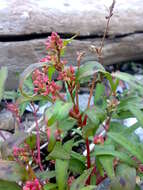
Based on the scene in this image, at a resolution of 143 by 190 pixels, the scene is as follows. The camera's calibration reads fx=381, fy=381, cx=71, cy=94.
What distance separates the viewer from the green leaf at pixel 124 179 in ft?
3.67

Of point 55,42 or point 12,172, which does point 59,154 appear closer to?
point 12,172

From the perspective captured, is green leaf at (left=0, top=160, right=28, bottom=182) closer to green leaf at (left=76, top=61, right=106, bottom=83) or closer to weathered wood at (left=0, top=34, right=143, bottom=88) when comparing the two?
green leaf at (left=76, top=61, right=106, bottom=83)

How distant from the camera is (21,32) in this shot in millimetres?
2352

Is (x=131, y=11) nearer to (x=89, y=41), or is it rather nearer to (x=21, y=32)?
(x=89, y=41)

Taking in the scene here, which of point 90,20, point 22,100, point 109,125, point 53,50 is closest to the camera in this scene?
point 53,50

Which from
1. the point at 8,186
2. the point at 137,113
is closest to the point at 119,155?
the point at 137,113

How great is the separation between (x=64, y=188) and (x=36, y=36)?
4.57 ft

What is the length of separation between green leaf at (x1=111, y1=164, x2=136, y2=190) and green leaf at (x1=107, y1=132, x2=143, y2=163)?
48 millimetres

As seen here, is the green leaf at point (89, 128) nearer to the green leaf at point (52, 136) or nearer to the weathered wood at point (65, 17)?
the green leaf at point (52, 136)

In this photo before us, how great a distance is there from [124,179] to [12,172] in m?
0.33

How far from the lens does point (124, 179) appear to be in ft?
3.71

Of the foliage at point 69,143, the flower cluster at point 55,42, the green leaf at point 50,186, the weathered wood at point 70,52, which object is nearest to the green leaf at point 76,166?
the foliage at point 69,143

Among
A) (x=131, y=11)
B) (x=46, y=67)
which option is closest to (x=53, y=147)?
(x=46, y=67)

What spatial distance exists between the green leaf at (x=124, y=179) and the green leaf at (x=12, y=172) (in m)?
0.27
